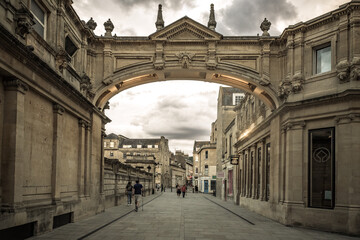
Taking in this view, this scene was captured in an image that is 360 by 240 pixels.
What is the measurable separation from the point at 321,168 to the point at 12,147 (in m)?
11.8

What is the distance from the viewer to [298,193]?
16344mm

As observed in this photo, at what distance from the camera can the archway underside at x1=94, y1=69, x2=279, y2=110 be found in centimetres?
1936

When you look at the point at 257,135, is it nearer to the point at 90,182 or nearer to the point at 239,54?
the point at 239,54

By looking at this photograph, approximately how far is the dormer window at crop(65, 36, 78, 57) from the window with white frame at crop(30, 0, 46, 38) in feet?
8.33

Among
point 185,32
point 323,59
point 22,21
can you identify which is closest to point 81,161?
point 185,32

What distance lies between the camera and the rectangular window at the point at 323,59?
16.5 metres

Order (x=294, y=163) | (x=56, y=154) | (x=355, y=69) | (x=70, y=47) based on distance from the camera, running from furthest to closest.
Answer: (x=70, y=47) < (x=294, y=163) < (x=355, y=69) < (x=56, y=154)

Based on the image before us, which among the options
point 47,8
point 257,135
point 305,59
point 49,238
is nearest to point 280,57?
point 305,59

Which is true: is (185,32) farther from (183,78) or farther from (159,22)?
(183,78)

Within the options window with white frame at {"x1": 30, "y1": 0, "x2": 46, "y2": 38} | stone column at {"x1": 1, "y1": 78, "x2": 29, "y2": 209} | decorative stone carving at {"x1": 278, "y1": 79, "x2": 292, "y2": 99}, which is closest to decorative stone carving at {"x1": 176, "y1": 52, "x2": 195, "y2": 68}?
decorative stone carving at {"x1": 278, "y1": 79, "x2": 292, "y2": 99}

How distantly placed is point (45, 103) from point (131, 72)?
685 centimetres

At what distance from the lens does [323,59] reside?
1678cm

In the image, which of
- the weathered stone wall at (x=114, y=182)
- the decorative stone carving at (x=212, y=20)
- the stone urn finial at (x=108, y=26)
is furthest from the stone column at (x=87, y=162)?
the decorative stone carving at (x=212, y=20)

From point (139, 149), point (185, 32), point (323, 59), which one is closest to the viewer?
point (323, 59)
